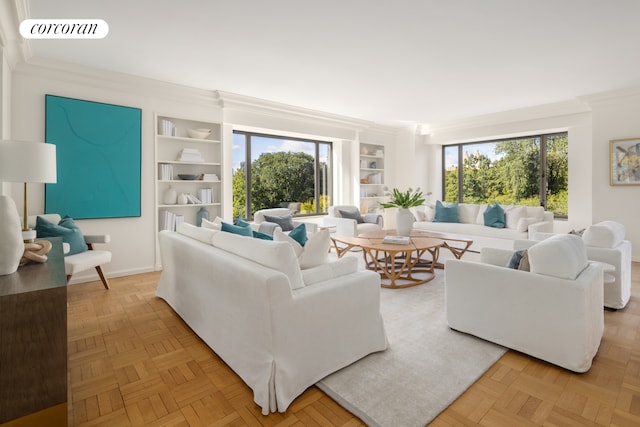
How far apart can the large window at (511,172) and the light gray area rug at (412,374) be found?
Result: 16.6 ft

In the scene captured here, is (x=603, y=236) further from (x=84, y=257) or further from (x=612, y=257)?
(x=84, y=257)

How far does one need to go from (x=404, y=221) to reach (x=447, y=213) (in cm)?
222

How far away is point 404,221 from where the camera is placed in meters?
4.50

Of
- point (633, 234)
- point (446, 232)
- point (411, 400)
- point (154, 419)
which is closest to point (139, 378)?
point (154, 419)

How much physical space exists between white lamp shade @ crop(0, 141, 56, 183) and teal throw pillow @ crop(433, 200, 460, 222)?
5.79 meters

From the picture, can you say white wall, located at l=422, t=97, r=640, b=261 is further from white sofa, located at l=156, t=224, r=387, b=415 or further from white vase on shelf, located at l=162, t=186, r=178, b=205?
white vase on shelf, located at l=162, t=186, r=178, b=205

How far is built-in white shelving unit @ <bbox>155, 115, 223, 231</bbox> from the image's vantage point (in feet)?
15.1

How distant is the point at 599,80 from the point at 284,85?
4102 mm

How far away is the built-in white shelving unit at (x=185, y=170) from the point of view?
460 centimetres

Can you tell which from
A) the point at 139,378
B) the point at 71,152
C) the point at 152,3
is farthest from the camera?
the point at 71,152

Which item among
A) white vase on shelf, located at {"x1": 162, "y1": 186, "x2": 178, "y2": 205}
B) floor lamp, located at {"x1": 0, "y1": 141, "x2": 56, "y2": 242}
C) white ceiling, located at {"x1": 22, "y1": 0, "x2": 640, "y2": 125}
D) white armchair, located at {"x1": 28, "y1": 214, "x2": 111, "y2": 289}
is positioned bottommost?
white armchair, located at {"x1": 28, "y1": 214, "x2": 111, "y2": 289}

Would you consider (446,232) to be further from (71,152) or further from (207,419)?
(71,152)

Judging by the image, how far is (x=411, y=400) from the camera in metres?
1.75

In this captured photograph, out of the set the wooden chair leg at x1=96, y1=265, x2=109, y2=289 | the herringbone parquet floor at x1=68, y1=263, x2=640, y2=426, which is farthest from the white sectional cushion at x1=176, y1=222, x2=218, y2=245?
the wooden chair leg at x1=96, y1=265, x2=109, y2=289
